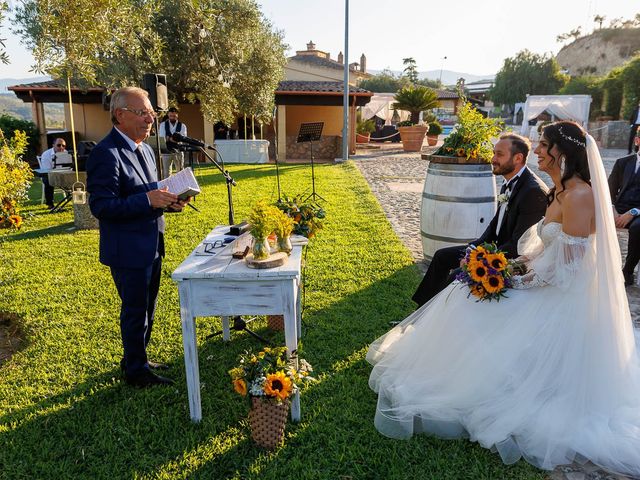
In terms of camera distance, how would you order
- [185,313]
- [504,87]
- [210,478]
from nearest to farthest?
[210,478] < [185,313] < [504,87]

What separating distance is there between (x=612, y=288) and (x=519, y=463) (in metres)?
1.34

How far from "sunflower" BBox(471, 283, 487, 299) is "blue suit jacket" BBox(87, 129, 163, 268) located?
2.24 m

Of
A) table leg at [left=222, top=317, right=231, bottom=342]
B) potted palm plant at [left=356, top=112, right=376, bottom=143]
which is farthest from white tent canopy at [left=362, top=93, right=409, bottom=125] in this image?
table leg at [left=222, top=317, right=231, bottom=342]

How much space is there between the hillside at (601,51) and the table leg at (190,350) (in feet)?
271

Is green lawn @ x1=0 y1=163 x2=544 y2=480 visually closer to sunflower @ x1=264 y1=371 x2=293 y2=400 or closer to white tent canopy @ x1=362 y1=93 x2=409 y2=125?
sunflower @ x1=264 y1=371 x2=293 y2=400

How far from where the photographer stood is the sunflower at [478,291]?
3273mm

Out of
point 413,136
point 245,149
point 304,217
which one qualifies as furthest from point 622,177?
point 413,136

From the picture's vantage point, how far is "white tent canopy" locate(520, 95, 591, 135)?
32094 millimetres

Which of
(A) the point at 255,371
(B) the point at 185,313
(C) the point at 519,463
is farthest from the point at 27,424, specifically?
(C) the point at 519,463

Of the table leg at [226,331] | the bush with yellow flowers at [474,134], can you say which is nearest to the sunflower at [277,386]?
the table leg at [226,331]

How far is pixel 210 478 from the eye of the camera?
267 cm

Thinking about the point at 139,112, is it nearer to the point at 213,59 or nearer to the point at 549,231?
the point at 549,231

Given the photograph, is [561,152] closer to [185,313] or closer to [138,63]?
[185,313]

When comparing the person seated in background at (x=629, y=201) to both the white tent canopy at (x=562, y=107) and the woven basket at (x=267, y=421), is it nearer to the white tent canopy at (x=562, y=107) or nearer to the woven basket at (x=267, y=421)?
the woven basket at (x=267, y=421)
